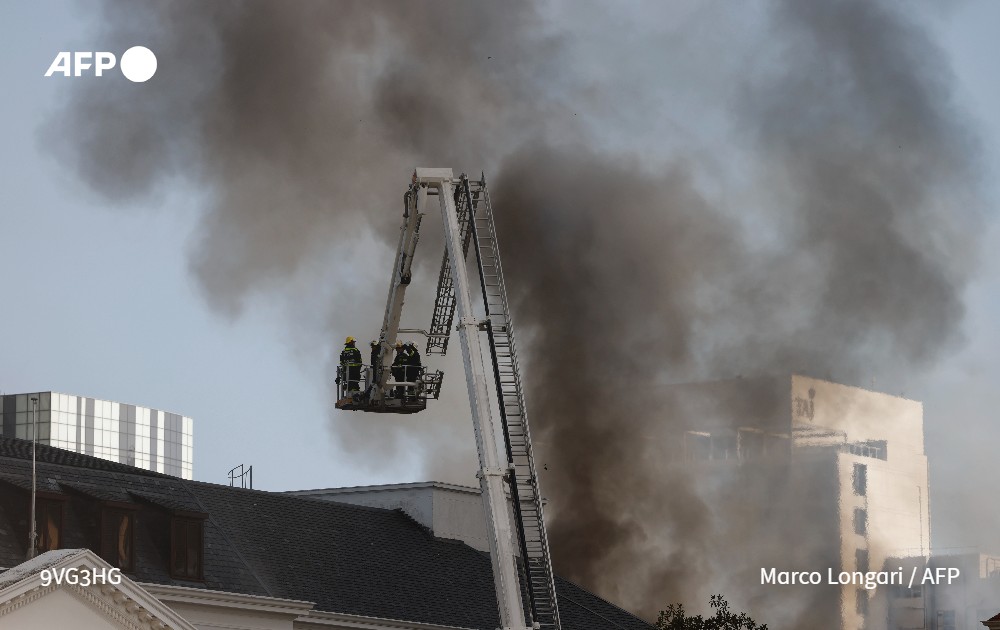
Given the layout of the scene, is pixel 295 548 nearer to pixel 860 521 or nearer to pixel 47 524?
pixel 47 524

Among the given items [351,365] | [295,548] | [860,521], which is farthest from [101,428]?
[351,365]

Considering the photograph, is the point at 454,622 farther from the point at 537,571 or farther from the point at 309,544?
the point at 537,571

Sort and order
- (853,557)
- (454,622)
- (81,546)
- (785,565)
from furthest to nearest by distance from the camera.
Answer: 1. (853,557)
2. (785,565)
3. (454,622)
4. (81,546)

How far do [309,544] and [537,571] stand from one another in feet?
37.8

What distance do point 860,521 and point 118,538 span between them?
214 feet

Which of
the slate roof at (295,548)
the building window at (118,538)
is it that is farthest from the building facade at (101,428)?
the building window at (118,538)

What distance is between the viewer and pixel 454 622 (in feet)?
189

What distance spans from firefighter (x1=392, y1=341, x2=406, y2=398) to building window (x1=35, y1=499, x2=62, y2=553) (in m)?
9.53

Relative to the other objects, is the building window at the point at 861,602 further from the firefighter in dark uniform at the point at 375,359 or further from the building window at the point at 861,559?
the firefighter in dark uniform at the point at 375,359

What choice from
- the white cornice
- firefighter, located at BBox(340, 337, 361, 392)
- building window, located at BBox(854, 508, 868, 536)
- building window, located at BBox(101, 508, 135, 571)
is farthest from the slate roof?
building window, located at BBox(854, 508, 868, 536)

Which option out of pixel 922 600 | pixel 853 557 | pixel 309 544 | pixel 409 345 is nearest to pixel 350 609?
pixel 309 544

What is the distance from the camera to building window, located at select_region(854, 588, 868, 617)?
337 feet

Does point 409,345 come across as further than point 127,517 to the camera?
Yes

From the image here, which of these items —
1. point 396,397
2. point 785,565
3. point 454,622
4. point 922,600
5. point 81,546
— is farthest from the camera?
point 922,600
